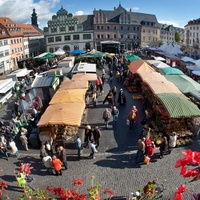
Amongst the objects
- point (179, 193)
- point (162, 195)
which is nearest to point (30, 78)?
point (162, 195)

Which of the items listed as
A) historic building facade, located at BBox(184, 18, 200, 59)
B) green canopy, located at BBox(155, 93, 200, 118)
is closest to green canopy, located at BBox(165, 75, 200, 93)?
green canopy, located at BBox(155, 93, 200, 118)

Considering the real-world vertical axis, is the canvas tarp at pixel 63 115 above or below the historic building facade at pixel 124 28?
below

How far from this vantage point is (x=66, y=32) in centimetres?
6294

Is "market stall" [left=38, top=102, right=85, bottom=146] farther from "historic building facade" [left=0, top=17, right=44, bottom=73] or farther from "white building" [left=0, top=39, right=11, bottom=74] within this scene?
"historic building facade" [left=0, top=17, right=44, bottom=73]

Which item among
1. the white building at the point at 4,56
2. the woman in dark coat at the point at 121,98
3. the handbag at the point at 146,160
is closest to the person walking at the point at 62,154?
the handbag at the point at 146,160

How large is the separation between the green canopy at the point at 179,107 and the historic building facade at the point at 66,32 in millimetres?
52373

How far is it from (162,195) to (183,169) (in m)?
6.96

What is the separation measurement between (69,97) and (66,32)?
5030cm

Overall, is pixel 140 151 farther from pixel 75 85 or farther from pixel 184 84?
pixel 75 85

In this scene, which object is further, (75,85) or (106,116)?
(75,85)

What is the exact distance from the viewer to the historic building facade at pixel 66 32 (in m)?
62.5

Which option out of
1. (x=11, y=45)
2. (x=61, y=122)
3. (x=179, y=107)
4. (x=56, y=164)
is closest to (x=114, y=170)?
(x=56, y=164)

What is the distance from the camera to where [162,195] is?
934 centimetres

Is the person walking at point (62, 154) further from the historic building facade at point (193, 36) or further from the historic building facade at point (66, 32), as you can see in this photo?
the historic building facade at point (193, 36)
